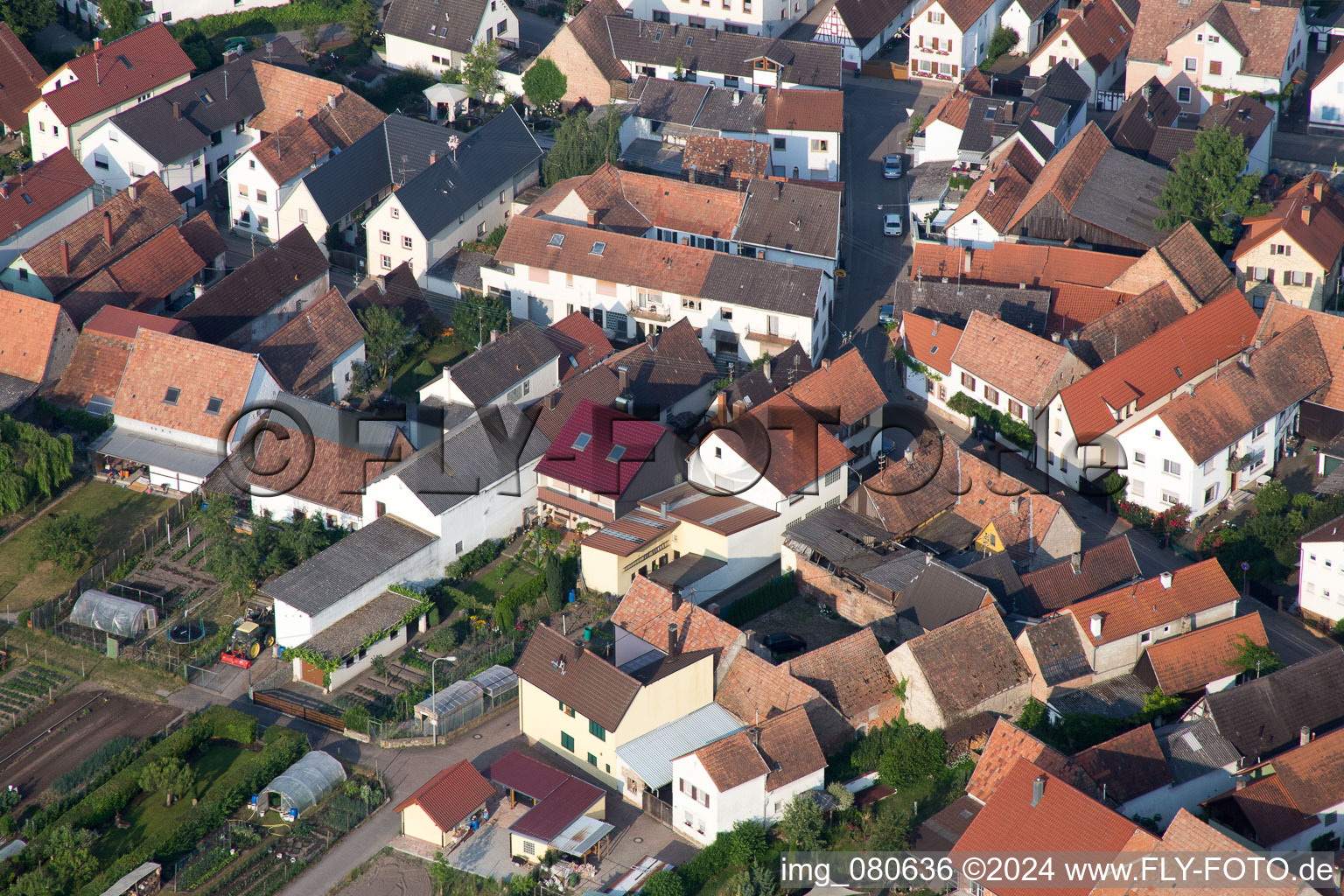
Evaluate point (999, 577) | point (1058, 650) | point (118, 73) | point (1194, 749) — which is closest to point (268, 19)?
point (118, 73)

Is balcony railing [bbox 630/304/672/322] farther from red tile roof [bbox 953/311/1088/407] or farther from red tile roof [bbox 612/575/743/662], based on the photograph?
red tile roof [bbox 612/575/743/662]

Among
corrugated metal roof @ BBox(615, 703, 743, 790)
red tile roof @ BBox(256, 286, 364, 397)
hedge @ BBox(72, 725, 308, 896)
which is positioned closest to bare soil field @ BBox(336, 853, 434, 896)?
hedge @ BBox(72, 725, 308, 896)

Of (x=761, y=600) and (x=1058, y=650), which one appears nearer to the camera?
(x=1058, y=650)

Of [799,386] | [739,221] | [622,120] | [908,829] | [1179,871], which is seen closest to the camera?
[1179,871]

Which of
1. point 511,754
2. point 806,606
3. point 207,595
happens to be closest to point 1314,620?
point 806,606

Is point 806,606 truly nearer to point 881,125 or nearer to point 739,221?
point 739,221

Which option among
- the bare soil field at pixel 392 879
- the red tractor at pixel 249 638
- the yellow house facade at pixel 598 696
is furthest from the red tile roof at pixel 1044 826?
the red tractor at pixel 249 638

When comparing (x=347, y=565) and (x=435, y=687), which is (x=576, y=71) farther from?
(x=435, y=687)
